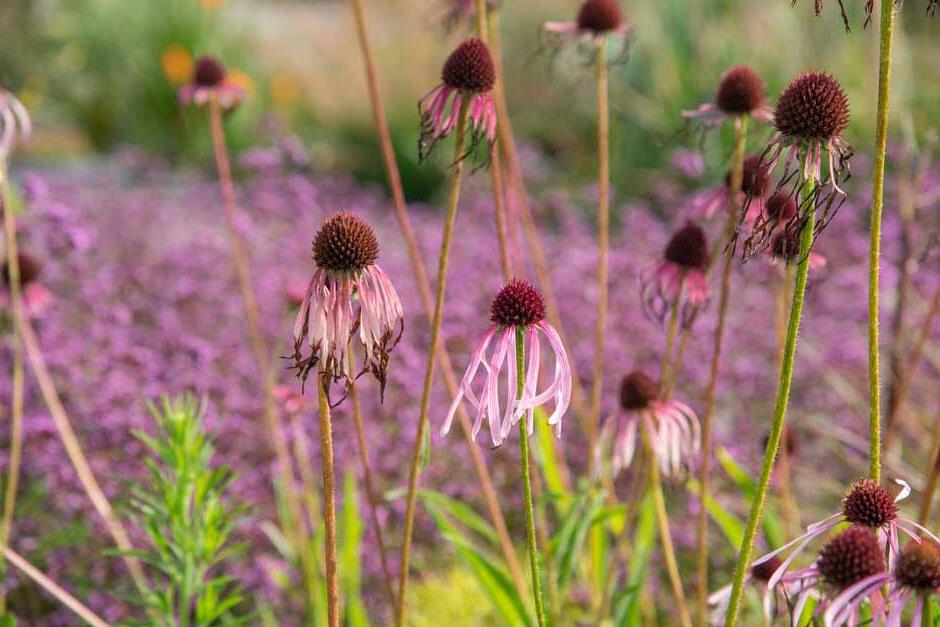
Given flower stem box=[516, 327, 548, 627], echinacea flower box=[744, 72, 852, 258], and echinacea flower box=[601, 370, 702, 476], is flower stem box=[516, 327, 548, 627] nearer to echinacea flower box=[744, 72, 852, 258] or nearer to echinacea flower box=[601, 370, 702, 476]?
echinacea flower box=[744, 72, 852, 258]

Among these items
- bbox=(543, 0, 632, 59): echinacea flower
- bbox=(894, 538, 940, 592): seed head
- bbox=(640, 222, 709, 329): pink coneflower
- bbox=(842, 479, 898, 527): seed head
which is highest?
bbox=(543, 0, 632, 59): echinacea flower

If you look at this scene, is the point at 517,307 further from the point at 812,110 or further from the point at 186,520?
the point at 186,520

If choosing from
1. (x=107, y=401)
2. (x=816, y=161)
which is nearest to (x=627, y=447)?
(x=816, y=161)

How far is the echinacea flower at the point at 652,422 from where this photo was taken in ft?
6.18

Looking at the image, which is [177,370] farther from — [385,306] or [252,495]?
[385,306]

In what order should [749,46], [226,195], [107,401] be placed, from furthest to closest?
1. [749,46]
2. [107,401]
3. [226,195]

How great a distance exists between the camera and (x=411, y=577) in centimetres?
320

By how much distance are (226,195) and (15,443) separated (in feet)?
2.15

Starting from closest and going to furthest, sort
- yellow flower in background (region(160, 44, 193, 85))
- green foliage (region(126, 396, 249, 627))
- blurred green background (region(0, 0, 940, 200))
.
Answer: green foliage (region(126, 396, 249, 627)) < blurred green background (region(0, 0, 940, 200)) < yellow flower in background (region(160, 44, 193, 85))

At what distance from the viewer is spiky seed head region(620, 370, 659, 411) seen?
190 centimetres

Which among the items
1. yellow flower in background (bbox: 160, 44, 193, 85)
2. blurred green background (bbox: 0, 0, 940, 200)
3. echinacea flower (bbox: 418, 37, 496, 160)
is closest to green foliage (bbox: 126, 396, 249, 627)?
echinacea flower (bbox: 418, 37, 496, 160)

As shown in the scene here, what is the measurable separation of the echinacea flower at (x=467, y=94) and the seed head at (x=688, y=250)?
0.56m

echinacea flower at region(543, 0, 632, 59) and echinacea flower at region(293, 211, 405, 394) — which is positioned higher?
echinacea flower at region(543, 0, 632, 59)

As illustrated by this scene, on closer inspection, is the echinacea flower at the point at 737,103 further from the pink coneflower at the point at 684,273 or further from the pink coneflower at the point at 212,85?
the pink coneflower at the point at 212,85
